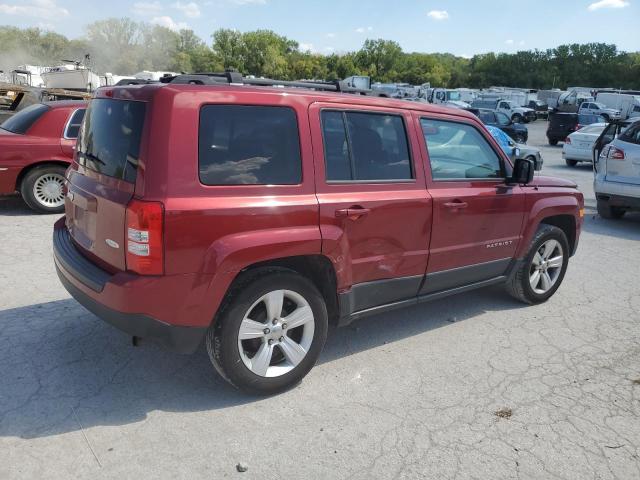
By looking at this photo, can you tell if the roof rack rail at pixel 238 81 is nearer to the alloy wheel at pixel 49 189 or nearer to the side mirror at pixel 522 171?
the side mirror at pixel 522 171

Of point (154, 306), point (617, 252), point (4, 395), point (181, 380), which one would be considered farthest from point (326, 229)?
point (617, 252)

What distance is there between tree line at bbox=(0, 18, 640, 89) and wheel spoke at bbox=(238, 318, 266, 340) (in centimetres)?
9035

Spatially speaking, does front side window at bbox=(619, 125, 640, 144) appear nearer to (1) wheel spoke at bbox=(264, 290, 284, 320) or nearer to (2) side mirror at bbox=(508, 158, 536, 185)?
(2) side mirror at bbox=(508, 158, 536, 185)

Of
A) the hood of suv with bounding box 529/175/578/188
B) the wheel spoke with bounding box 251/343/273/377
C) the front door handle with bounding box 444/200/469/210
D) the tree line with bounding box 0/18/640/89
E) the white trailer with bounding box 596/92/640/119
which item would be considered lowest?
the wheel spoke with bounding box 251/343/273/377

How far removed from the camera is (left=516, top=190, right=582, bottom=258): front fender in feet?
15.3

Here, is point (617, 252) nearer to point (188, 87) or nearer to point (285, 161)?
point (285, 161)

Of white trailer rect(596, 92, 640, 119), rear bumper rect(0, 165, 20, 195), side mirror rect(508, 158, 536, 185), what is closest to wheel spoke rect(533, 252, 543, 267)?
side mirror rect(508, 158, 536, 185)

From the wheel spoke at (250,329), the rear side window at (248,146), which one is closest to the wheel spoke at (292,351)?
the wheel spoke at (250,329)

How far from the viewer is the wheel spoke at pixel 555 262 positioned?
5.12m

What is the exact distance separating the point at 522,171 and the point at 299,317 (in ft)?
7.60

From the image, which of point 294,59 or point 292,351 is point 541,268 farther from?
point 294,59

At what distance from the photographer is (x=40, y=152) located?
7.36 m

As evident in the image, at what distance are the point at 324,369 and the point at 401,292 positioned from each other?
0.78 meters

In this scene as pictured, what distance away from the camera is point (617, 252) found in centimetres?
726
